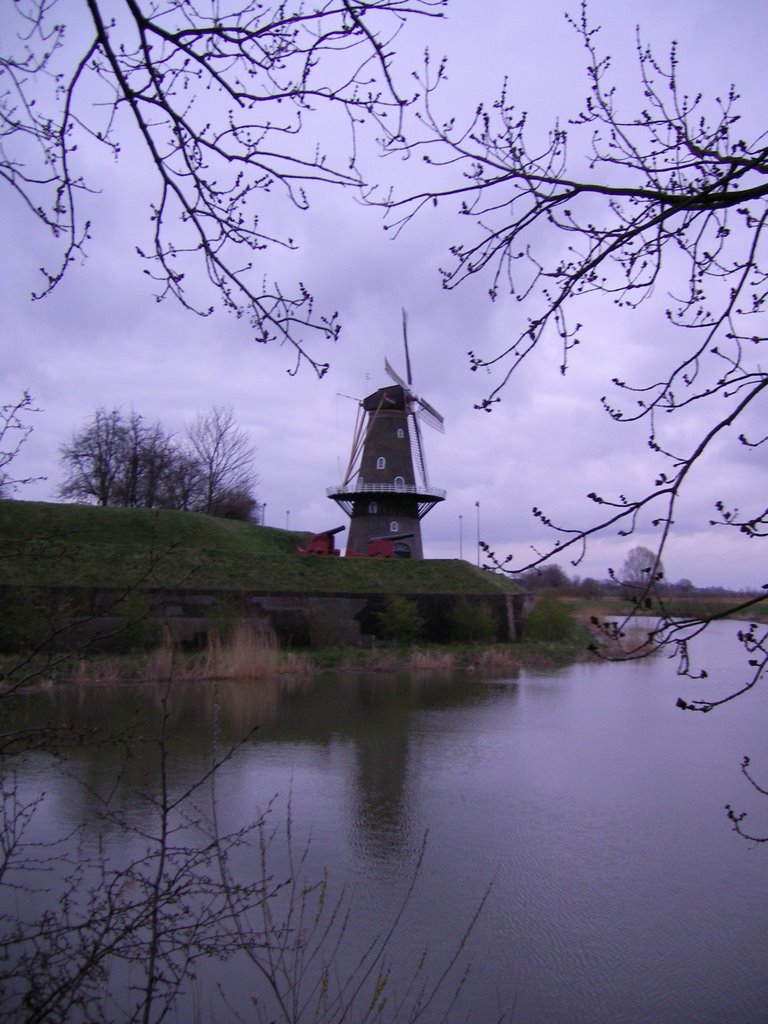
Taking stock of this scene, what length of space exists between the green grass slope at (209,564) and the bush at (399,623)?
0.93m

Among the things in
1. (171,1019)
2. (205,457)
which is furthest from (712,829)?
(205,457)

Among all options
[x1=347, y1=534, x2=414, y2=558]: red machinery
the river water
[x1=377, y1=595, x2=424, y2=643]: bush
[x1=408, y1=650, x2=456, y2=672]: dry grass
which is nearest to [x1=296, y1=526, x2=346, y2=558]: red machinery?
[x1=347, y1=534, x2=414, y2=558]: red machinery

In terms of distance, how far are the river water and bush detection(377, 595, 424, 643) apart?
6535 millimetres

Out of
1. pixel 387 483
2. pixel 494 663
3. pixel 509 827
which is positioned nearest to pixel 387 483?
pixel 387 483

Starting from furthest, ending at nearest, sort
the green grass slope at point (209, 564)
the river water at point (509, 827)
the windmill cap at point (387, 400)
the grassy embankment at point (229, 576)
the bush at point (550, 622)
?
1. the windmill cap at point (387, 400)
2. the bush at point (550, 622)
3. the green grass slope at point (209, 564)
4. the grassy embankment at point (229, 576)
5. the river water at point (509, 827)

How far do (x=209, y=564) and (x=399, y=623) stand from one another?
165 inches

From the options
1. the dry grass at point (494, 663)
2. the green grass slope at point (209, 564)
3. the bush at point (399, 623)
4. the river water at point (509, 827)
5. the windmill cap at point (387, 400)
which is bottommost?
the river water at point (509, 827)

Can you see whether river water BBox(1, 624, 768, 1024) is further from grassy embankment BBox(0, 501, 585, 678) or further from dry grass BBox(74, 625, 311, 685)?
grassy embankment BBox(0, 501, 585, 678)

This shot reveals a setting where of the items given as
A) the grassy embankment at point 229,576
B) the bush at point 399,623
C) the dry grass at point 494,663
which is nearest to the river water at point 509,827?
the grassy embankment at point 229,576

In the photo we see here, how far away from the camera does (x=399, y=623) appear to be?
18.0m

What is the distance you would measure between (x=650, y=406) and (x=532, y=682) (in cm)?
1255

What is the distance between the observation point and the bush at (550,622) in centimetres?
1970

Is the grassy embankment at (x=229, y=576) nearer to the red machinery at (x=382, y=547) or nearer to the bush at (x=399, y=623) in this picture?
the bush at (x=399, y=623)

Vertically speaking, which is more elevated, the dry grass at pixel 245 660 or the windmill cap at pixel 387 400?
the windmill cap at pixel 387 400
